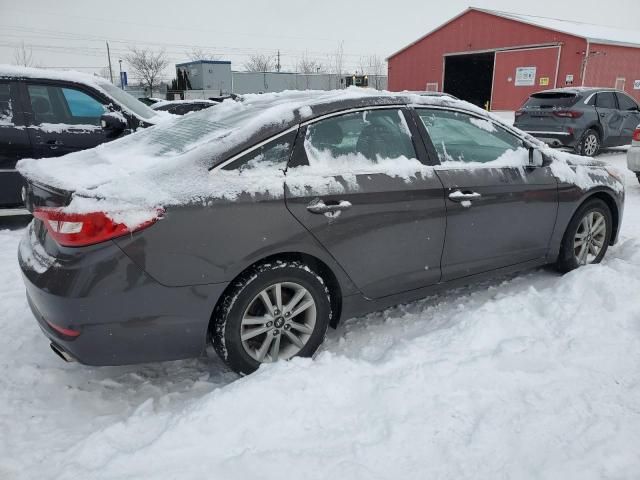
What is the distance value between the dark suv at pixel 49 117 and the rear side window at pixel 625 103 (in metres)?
11.1

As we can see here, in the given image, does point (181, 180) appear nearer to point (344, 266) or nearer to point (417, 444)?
point (344, 266)

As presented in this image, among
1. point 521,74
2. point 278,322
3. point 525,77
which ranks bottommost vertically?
point 278,322

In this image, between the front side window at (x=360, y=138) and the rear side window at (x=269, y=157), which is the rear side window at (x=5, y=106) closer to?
the rear side window at (x=269, y=157)

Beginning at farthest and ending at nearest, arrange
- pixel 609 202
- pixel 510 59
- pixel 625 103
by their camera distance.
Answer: pixel 510 59
pixel 625 103
pixel 609 202

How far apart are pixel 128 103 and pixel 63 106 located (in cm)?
74

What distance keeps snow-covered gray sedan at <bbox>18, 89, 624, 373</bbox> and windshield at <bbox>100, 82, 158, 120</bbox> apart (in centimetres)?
291

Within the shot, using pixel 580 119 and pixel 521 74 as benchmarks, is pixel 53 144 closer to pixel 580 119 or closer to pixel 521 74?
pixel 580 119

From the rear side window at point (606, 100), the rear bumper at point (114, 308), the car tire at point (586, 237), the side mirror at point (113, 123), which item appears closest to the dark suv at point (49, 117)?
the side mirror at point (113, 123)

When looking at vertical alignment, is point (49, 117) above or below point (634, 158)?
above

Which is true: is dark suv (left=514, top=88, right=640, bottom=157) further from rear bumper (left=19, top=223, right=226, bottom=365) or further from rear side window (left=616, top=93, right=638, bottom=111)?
rear bumper (left=19, top=223, right=226, bottom=365)

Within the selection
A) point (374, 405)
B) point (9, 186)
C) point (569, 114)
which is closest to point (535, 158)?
point (374, 405)

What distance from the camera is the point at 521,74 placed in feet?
85.7

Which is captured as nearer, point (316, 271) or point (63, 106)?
point (316, 271)

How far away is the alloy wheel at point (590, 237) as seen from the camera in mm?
4195
